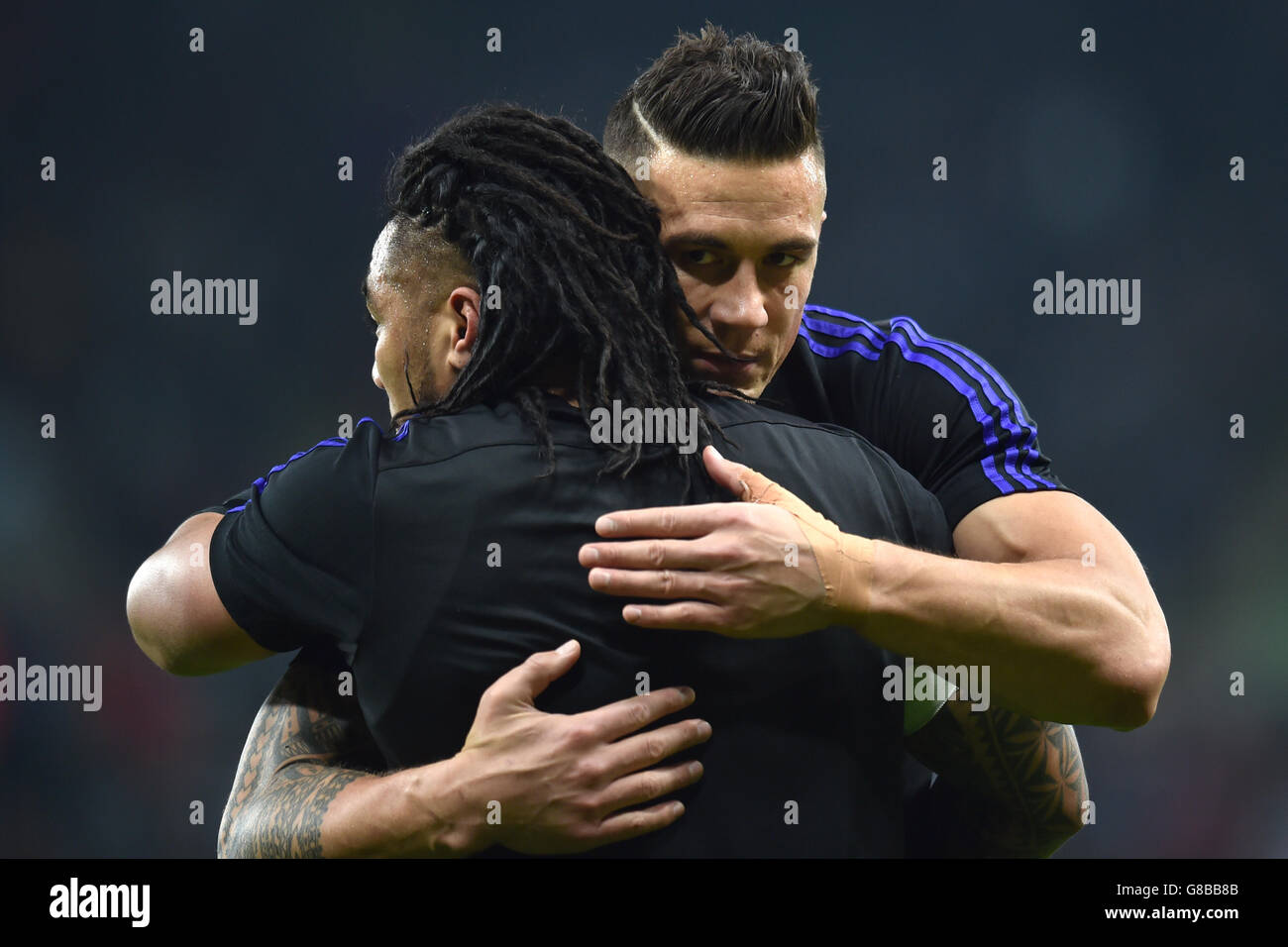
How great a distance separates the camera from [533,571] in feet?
5.27

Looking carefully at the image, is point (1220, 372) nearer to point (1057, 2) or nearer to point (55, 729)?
point (1057, 2)

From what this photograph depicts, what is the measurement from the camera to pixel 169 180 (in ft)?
17.3

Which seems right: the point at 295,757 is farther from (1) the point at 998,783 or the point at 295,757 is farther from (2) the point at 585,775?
(1) the point at 998,783

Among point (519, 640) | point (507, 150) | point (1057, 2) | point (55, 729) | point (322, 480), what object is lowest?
point (55, 729)

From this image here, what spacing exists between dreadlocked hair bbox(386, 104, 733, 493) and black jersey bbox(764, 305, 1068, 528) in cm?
43

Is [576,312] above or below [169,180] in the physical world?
below

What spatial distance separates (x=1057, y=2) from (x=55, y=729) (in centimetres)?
532

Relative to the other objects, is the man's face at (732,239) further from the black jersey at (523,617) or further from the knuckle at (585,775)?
the knuckle at (585,775)

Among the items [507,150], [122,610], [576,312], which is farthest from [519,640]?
[122,610]

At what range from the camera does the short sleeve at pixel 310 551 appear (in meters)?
1.60

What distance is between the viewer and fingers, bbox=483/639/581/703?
1.59 metres

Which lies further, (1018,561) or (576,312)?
(1018,561)

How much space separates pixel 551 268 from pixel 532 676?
22.7 inches
